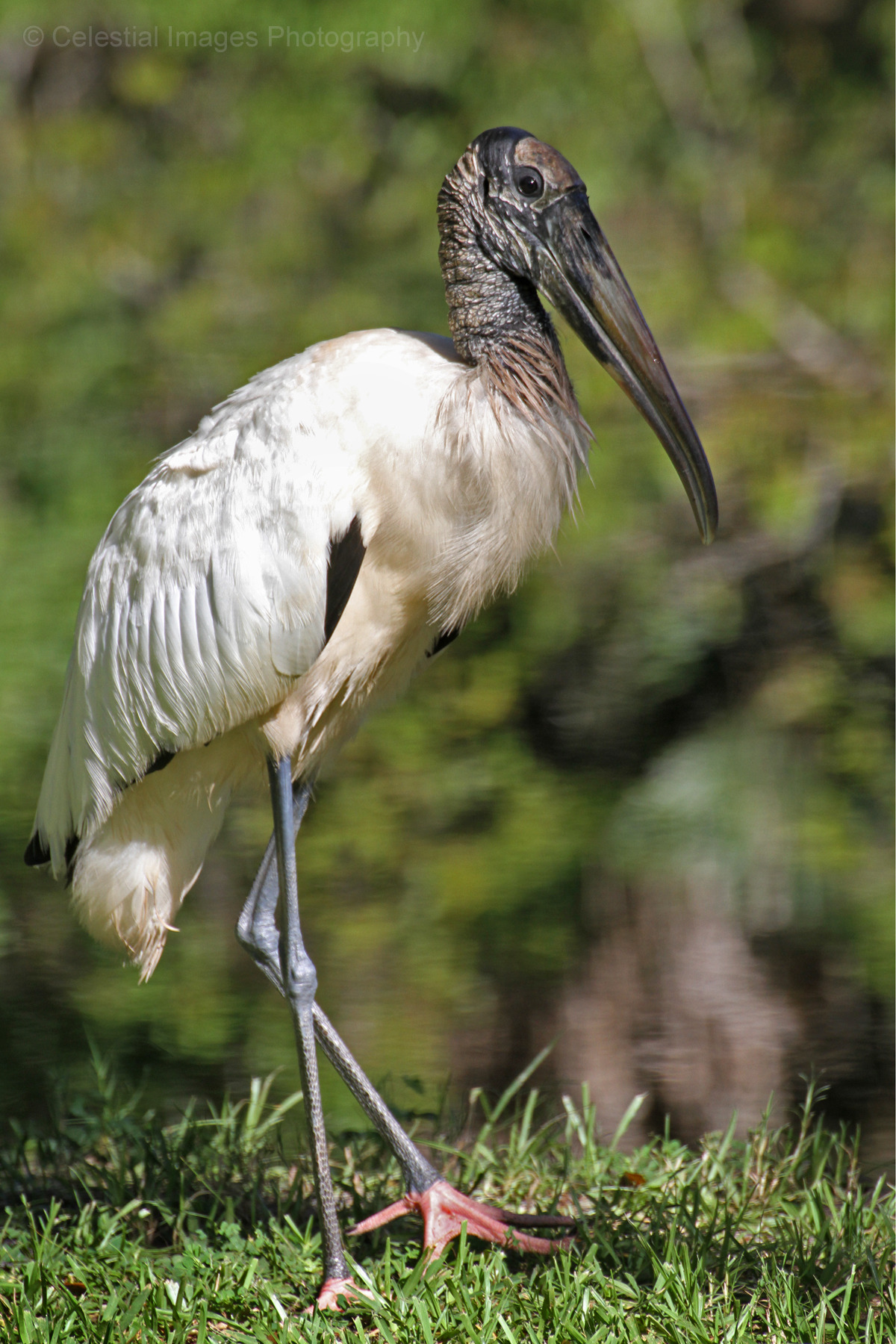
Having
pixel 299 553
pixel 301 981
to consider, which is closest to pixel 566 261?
pixel 299 553

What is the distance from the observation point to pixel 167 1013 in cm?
454

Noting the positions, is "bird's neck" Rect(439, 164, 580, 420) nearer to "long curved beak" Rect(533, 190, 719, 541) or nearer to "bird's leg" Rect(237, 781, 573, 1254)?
"long curved beak" Rect(533, 190, 719, 541)

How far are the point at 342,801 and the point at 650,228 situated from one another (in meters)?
7.38

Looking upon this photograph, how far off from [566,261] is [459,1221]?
187cm

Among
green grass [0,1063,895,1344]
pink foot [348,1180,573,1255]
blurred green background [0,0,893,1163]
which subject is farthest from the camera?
blurred green background [0,0,893,1163]

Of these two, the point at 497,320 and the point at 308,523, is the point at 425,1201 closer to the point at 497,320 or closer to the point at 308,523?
the point at 308,523

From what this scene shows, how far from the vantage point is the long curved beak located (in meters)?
2.88

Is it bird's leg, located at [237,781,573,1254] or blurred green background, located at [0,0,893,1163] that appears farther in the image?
blurred green background, located at [0,0,893,1163]

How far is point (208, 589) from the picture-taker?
2.91m

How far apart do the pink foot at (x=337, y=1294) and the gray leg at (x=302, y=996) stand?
1cm

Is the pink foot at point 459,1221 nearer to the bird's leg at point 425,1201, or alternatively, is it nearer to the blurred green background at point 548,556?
the bird's leg at point 425,1201

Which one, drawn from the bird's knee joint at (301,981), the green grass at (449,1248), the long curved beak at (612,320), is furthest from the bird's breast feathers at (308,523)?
the green grass at (449,1248)

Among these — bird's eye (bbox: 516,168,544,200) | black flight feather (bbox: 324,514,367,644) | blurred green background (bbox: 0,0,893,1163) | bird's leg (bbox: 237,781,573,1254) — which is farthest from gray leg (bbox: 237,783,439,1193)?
bird's eye (bbox: 516,168,544,200)

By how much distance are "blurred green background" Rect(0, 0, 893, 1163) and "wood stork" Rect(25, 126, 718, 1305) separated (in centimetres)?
93
